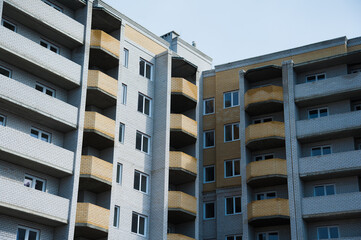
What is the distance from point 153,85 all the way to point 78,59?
8.51 metres

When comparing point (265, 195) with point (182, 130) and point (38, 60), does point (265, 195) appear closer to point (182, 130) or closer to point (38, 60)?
point (182, 130)

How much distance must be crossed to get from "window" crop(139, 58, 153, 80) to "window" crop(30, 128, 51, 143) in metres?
11.3

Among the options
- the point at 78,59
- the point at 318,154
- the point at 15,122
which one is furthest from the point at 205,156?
the point at 15,122

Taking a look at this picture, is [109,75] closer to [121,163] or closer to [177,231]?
[121,163]

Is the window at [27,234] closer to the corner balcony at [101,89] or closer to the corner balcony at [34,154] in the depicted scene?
the corner balcony at [34,154]

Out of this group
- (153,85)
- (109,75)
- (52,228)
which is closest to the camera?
(52,228)

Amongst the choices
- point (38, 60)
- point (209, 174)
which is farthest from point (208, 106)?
point (38, 60)

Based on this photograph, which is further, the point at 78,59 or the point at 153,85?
the point at 153,85

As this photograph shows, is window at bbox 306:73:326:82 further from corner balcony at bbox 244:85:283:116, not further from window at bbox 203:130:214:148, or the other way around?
window at bbox 203:130:214:148

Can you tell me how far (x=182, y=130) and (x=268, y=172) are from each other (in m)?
7.46

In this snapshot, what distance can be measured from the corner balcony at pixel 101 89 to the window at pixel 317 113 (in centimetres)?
1631

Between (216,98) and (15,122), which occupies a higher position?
(216,98)

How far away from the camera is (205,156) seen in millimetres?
52469

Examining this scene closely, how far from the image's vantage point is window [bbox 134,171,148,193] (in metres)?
44.5
